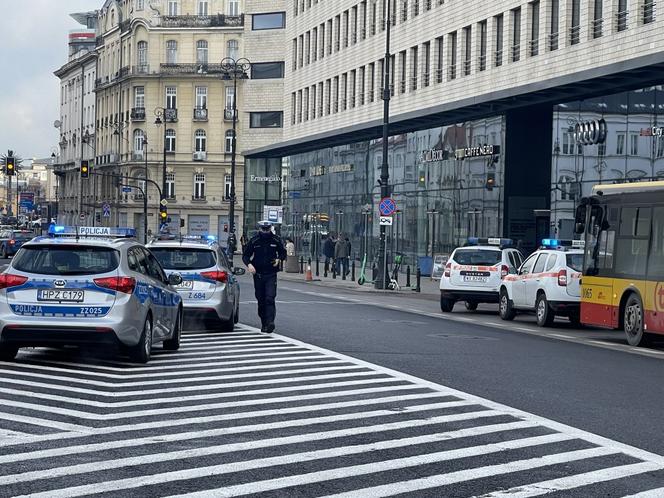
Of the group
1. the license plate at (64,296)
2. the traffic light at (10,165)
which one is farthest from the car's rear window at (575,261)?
the traffic light at (10,165)

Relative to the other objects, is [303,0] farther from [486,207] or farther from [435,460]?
[435,460]

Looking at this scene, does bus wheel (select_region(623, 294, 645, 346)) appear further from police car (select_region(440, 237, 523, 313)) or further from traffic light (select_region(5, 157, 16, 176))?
traffic light (select_region(5, 157, 16, 176))

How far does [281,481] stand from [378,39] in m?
55.4

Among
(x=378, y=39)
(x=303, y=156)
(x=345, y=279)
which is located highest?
(x=378, y=39)

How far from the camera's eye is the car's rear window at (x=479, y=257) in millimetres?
31984

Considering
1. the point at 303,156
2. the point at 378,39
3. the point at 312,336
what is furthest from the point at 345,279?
the point at 312,336

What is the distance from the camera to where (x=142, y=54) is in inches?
4572

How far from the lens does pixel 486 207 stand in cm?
4906

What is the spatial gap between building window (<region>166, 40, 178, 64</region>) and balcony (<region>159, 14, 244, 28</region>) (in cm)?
141

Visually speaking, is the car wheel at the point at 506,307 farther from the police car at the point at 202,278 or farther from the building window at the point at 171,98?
the building window at the point at 171,98

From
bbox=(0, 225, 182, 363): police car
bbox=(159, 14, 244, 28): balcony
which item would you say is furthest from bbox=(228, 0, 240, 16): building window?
bbox=(0, 225, 182, 363): police car

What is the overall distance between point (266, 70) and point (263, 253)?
72.0m

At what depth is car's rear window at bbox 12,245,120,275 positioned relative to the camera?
14984 millimetres

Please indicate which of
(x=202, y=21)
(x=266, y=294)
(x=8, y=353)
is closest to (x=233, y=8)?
(x=202, y=21)
